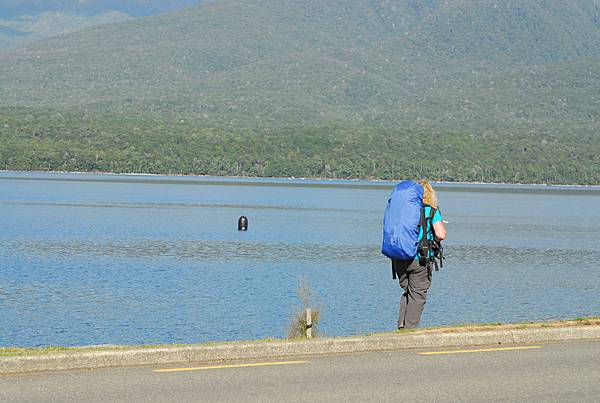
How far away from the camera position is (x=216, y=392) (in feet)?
37.7

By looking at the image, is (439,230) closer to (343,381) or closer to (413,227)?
(413,227)

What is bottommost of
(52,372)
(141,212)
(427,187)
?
(141,212)

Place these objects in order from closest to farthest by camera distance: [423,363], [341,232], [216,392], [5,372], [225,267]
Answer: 1. [216,392]
2. [5,372]
3. [423,363]
4. [225,267]
5. [341,232]

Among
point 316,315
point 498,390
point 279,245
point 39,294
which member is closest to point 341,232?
point 279,245

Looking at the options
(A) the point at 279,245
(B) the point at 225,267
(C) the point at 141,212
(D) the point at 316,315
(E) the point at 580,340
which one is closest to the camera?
(E) the point at 580,340

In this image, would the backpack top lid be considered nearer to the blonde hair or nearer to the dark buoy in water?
the blonde hair

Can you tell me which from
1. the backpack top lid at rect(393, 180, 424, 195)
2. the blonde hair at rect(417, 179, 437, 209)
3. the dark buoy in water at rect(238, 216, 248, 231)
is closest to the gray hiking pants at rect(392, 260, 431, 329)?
the blonde hair at rect(417, 179, 437, 209)

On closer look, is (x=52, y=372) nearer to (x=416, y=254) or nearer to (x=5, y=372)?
A: (x=5, y=372)

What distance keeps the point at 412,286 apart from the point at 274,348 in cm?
320

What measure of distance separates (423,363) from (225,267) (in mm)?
40482

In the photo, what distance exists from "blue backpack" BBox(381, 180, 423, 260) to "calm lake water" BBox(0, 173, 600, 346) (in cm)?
1425

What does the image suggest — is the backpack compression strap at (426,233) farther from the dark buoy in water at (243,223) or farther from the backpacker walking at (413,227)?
the dark buoy in water at (243,223)

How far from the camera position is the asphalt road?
Answer: 11344 millimetres

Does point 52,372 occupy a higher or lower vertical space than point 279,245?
higher
